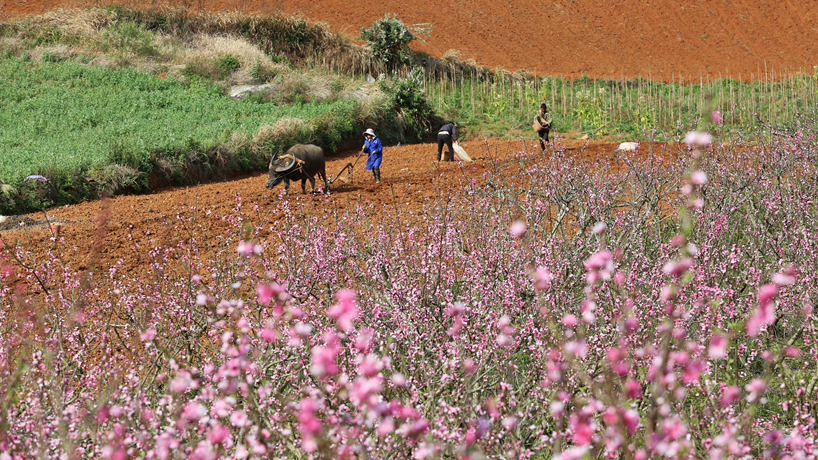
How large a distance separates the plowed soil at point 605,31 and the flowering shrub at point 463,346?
2607 cm

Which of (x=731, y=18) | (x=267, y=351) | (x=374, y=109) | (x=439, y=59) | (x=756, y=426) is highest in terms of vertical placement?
(x=731, y=18)

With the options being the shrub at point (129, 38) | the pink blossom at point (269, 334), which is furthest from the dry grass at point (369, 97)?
the pink blossom at point (269, 334)

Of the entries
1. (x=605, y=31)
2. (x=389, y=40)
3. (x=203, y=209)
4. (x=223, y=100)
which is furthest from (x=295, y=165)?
(x=605, y=31)

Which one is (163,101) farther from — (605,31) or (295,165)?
(605,31)

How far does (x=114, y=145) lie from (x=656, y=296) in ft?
42.1

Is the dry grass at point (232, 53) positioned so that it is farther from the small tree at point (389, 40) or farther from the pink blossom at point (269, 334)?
the pink blossom at point (269, 334)

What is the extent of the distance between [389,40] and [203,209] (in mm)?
16583

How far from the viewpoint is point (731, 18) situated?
39.1 m

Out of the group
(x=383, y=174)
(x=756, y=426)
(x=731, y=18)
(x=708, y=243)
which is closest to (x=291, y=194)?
(x=383, y=174)

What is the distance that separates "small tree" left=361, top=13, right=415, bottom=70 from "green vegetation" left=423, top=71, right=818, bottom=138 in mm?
1530

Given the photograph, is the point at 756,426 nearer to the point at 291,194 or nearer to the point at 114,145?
the point at 291,194

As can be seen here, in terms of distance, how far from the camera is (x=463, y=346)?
3.85 m

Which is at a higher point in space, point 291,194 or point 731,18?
point 731,18

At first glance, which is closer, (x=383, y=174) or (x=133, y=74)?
(x=383, y=174)
